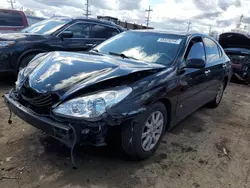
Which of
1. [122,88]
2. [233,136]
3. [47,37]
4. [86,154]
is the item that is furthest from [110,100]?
[47,37]

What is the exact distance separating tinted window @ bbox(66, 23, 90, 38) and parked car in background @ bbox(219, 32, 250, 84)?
215 inches

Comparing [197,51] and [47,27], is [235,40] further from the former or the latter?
[47,27]

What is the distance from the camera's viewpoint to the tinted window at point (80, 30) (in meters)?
6.20

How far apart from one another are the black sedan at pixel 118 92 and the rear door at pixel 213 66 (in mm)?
532

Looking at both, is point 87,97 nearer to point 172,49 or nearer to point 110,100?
point 110,100

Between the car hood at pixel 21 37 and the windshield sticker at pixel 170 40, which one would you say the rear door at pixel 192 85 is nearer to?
the windshield sticker at pixel 170 40

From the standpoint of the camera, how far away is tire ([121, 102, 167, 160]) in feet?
8.38

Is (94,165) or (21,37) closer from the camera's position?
(94,165)

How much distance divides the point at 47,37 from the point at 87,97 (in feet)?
12.8

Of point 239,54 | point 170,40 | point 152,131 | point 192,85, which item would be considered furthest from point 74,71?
point 239,54

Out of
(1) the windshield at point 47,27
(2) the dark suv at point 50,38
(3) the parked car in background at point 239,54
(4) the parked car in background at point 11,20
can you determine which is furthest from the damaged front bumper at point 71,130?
(4) the parked car in background at point 11,20

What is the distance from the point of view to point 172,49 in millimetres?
3443

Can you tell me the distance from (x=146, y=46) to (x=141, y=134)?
1.50 meters

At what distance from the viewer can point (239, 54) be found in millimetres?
8711
